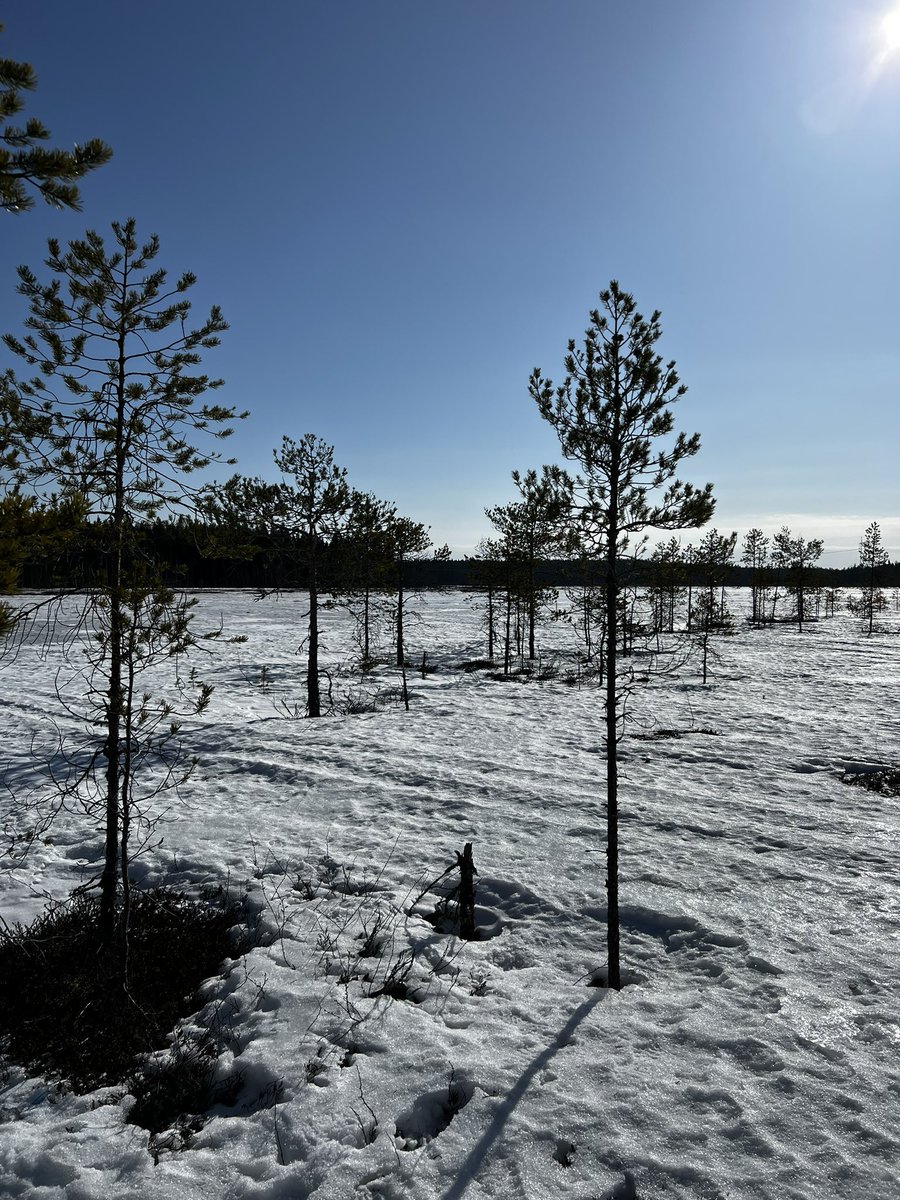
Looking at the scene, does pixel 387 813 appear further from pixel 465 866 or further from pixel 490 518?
pixel 490 518

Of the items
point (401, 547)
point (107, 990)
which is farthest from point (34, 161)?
point (401, 547)

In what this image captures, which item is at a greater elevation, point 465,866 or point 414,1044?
point 465,866

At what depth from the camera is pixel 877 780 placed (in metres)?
11.6

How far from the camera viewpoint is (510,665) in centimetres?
2909

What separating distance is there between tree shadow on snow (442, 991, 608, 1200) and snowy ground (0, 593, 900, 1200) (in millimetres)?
19

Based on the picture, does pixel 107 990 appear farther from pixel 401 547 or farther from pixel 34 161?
pixel 401 547

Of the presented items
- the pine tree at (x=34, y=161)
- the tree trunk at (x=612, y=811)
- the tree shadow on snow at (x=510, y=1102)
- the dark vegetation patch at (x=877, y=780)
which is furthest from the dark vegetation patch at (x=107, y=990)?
the dark vegetation patch at (x=877, y=780)

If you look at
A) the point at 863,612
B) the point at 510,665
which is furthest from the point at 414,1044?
the point at 863,612

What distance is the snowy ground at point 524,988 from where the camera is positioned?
3756 millimetres

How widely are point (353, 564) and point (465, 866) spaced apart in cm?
1330

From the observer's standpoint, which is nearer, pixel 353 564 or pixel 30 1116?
pixel 30 1116

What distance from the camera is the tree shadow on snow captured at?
365 centimetres

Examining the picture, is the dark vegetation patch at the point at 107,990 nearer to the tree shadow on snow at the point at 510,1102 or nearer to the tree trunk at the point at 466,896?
the tree shadow on snow at the point at 510,1102

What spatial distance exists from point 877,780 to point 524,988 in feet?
32.0
